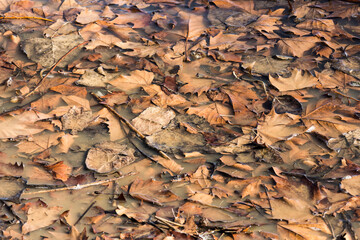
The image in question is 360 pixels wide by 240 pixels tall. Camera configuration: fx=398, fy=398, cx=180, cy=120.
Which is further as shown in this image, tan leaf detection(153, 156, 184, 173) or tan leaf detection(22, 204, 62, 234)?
tan leaf detection(153, 156, 184, 173)

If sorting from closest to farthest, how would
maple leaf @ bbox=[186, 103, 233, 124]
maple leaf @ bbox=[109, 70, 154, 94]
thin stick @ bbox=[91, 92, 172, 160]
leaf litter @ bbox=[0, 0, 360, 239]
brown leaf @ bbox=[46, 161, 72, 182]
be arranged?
1. leaf litter @ bbox=[0, 0, 360, 239]
2. brown leaf @ bbox=[46, 161, 72, 182]
3. thin stick @ bbox=[91, 92, 172, 160]
4. maple leaf @ bbox=[186, 103, 233, 124]
5. maple leaf @ bbox=[109, 70, 154, 94]

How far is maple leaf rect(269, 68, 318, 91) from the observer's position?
121 inches

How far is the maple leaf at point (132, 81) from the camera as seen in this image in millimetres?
3139

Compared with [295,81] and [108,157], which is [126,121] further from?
[295,81]

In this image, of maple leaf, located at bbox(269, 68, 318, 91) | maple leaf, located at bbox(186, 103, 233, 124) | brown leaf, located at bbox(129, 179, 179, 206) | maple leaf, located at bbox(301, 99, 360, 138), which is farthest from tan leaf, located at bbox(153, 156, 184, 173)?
A: maple leaf, located at bbox(269, 68, 318, 91)

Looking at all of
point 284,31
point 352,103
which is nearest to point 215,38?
point 284,31

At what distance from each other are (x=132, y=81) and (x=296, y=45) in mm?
1494

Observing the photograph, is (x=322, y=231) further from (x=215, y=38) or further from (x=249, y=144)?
(x=215, y=38)

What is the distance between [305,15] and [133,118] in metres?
2.14

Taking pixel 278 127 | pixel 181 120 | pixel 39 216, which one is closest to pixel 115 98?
pixel 181 120

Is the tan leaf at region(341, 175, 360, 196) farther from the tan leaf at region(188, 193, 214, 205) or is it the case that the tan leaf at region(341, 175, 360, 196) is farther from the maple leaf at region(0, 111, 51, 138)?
the maple leaf at region(0, 111, 51, 138)

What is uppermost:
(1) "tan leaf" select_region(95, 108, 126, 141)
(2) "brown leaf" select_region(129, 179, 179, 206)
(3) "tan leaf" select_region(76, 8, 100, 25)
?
(3) "tan leaf" select_region(76, 8, 100, 25)

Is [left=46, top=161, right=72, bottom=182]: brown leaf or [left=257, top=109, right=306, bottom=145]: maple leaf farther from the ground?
[left=257, top=109, right=306, bottom=145]: maple leaf

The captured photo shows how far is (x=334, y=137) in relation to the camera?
8.80 feet
